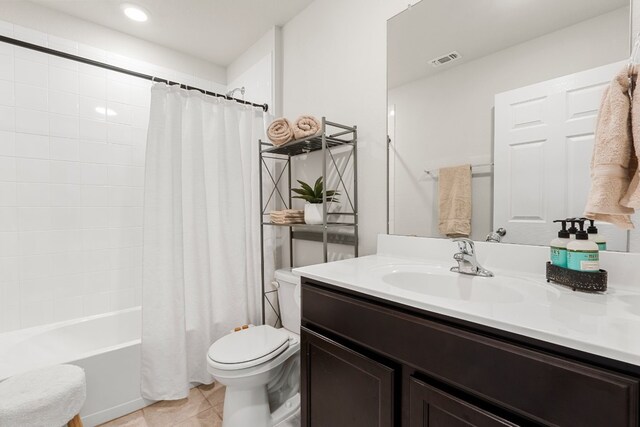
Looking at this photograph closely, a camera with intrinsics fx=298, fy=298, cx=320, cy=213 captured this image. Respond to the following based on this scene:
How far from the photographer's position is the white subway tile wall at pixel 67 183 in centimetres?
185

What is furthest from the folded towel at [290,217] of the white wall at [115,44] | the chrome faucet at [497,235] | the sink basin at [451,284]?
the white wall at [115,44]

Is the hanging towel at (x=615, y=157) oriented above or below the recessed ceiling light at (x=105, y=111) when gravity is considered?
below

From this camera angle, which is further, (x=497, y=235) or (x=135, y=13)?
(x=135, y=13)

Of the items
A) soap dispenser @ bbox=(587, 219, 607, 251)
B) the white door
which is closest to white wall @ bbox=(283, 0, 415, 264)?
the white door

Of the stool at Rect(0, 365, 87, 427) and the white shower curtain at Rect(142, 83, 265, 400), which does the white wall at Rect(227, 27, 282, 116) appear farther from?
the stool at Rect(0, 365, 87, 427)

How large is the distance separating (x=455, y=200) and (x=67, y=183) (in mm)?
2428

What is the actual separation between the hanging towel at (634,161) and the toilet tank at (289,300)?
136cm

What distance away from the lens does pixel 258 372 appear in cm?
136

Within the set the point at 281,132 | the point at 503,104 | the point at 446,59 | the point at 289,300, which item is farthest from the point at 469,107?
the point at 289,300

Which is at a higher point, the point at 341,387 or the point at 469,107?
the point at 469,107

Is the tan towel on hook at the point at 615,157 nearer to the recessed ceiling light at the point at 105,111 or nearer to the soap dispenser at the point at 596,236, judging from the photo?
the soap dispenser at the point at 596,236

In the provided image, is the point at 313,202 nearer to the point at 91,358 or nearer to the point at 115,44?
the point at 91,358

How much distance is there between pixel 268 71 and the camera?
89.4 inches

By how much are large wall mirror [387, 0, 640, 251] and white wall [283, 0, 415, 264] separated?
0.07 metres
